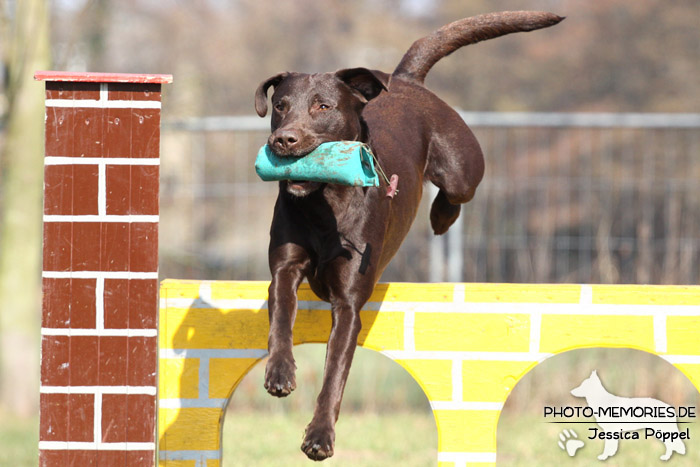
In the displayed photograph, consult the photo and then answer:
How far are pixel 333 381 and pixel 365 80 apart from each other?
1.12 metres

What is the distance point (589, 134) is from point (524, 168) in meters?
0.97

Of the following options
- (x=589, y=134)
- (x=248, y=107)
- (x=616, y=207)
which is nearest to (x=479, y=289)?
(x=616, y=207)

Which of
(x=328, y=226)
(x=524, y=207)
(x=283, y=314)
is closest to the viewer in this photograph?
(x=283, y=314)

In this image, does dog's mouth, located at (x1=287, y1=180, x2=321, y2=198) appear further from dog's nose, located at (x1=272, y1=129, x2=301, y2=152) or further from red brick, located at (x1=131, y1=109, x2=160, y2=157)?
red brick, located at (x1=131, y1=109, x2=160, y2=157)

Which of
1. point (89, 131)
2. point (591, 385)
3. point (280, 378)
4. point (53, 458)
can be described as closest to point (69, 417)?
point (53, 458)

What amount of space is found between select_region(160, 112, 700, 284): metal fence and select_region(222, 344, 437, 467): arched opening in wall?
1.00 metres

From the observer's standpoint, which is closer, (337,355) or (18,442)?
(337,355)

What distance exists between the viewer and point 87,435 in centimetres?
331

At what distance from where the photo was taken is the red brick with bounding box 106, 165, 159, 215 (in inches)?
131

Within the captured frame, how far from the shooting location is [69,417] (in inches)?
130

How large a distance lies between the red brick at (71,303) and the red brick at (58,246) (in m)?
0.06

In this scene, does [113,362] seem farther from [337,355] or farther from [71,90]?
[71,90]

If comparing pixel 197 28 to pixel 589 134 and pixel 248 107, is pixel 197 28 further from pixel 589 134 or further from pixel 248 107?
pixel 589 134

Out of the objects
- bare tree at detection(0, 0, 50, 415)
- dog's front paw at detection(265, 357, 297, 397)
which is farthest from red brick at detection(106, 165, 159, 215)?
bare tree at detection(0, 0, 50, 415)
